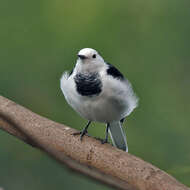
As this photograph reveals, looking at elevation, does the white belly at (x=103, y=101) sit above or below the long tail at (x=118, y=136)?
below

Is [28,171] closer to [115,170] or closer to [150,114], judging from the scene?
[150,114]

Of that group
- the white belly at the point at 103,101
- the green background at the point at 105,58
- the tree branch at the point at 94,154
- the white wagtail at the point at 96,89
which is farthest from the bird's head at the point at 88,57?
the green background at the point at 105,58

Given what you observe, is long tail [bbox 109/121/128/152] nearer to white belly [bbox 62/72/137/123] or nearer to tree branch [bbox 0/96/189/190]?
white belly [bbox 62/72/137/123]

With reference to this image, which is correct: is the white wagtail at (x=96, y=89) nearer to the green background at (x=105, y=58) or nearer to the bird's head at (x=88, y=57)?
the bird's head at (x=88, y=57)

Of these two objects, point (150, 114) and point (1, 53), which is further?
point (1, 53)

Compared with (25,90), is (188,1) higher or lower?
higher

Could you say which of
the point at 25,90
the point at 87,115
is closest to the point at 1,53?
the point at 25,90
